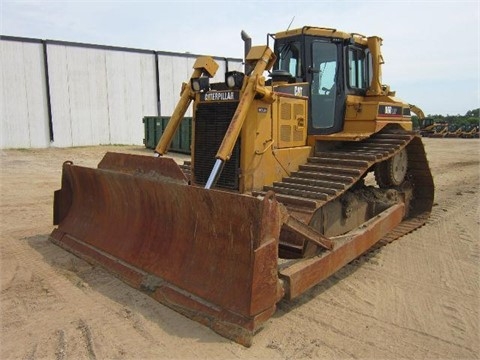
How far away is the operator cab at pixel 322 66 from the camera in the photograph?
559 cm

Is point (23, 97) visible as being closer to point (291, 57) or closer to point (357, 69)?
point (291, 57)

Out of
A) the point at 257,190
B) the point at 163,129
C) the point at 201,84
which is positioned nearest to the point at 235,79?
the point at 201,84

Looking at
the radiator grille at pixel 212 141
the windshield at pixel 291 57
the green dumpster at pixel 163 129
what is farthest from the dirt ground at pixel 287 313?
the green dumpster at pixel 163 129

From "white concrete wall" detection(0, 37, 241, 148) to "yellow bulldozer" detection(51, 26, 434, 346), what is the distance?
45.1 feet

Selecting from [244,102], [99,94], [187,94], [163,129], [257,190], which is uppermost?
[99,94]

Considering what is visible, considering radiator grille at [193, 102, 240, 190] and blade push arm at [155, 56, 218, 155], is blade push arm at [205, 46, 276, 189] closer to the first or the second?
radiator grille at [193, 102, 240, 190]

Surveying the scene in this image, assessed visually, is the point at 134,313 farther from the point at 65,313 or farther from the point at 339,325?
the point at 339,325

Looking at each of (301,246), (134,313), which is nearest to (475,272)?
(301,246)

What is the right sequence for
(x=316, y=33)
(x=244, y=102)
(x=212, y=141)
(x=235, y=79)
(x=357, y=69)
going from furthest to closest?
(x=357, y=69) < (x=316, y=33) < (x=212, y=141) < (x=235, y=79) < (x=244, y=102)

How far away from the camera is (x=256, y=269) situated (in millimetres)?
3230

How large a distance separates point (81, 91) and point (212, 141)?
15.9 meters

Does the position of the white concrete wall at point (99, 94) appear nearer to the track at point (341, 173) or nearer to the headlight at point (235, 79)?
the track at point (341, 173)

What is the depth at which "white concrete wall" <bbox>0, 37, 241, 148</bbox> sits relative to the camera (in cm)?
1734

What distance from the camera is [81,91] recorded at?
19031 millimetres
